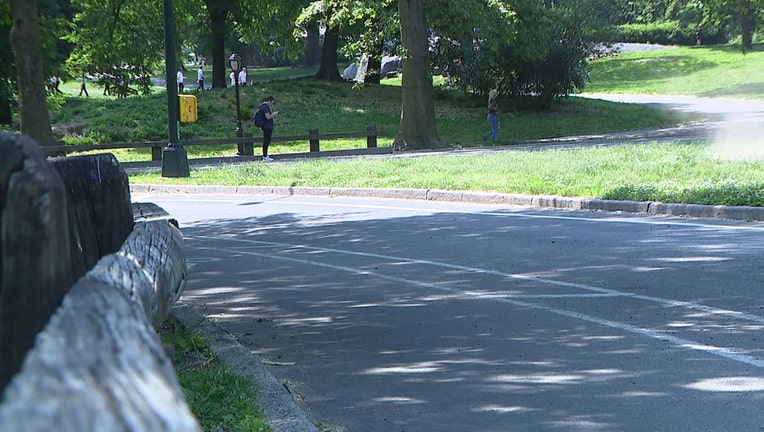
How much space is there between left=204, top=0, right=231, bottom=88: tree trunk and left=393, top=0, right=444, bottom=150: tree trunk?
1648cm

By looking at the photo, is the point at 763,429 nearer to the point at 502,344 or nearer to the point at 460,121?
the point at 502,344

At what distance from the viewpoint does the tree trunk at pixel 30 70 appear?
29875 mm

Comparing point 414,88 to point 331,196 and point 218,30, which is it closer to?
point 331,196

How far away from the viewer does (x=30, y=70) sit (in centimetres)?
3095

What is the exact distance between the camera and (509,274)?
11102 millimetres

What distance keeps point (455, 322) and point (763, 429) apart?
3.34 meters

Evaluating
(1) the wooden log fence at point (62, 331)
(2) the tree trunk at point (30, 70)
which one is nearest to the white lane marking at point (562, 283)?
(1) the wooden log fence at point (62, 331)

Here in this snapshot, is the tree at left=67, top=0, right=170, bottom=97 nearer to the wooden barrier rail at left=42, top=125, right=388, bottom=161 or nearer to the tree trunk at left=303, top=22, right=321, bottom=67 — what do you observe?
the wooden barrier rail at left=42, top=125, right=388, bottom=161

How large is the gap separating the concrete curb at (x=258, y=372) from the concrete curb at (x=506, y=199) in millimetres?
8021

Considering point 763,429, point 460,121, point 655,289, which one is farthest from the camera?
point 460,121

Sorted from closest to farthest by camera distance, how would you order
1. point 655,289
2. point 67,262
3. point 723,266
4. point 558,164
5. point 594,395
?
point 67,262 → point 594,395 → point 655,289 → point 723,266 → point 558,164

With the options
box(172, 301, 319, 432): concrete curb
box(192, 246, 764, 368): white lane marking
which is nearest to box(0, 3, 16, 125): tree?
box(192, 246, 764, 368): white lane marking

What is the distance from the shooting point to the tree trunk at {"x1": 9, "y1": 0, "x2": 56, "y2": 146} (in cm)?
2988

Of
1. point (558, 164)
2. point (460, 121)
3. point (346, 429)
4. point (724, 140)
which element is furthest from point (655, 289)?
point (460, 121)
